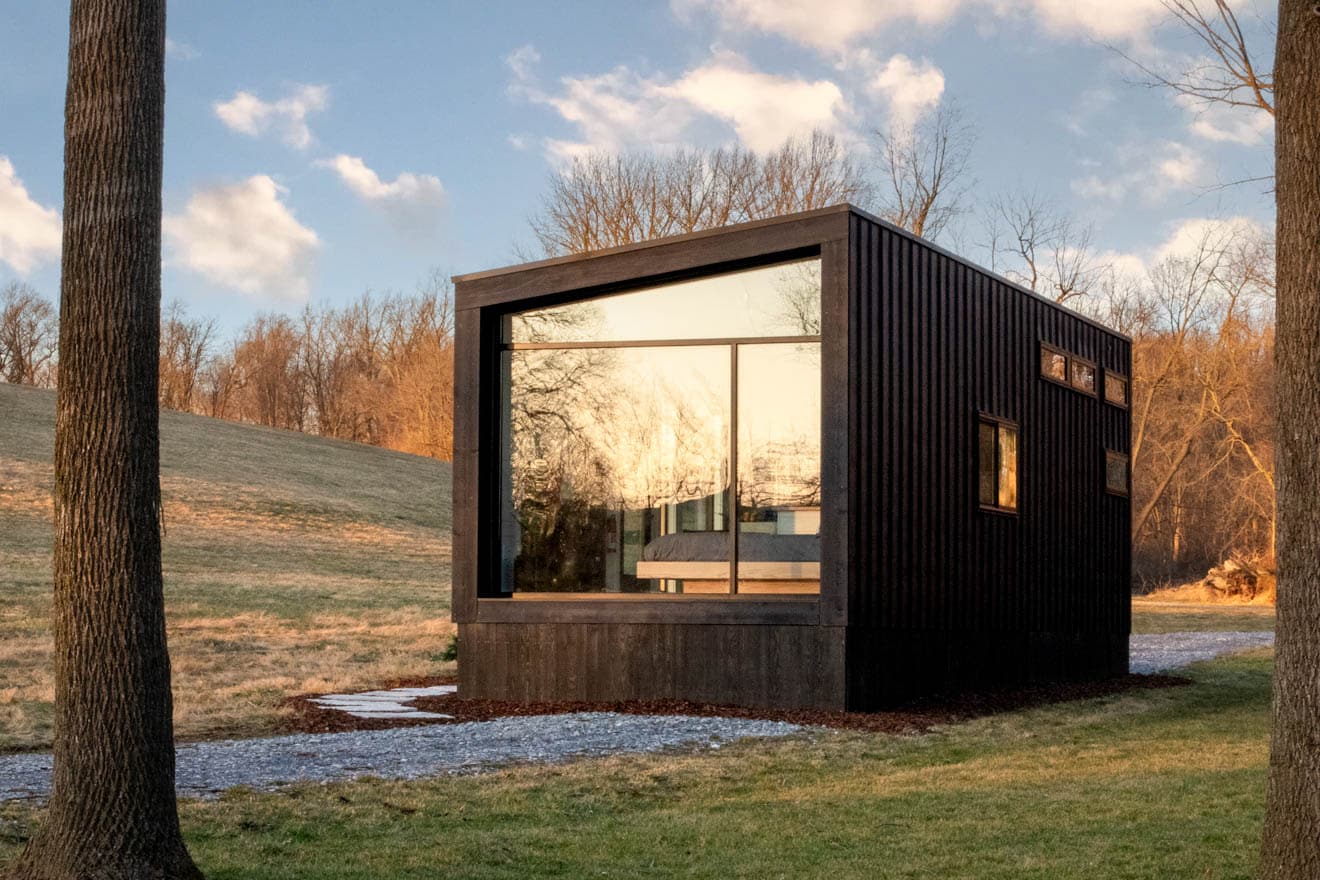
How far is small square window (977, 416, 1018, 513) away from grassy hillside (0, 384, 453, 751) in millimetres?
6107

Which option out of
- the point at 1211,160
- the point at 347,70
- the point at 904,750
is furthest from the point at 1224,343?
the point at 904,750

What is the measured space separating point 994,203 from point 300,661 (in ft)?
79.3

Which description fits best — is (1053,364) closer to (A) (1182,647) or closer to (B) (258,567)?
(A) (1182,647)

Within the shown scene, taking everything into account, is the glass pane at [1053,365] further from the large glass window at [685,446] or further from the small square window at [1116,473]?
the large glass window at [685,446]

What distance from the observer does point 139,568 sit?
190 inches

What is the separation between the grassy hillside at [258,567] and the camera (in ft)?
45.7

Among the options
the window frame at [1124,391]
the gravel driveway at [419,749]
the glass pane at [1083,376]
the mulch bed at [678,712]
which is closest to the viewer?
the gravel driveway at [419,749]

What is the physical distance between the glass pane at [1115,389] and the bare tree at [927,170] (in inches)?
577

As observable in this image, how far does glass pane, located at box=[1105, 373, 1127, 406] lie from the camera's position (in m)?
16.7

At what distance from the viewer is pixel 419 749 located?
28.4 ft

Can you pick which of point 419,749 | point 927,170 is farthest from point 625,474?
point 927,170

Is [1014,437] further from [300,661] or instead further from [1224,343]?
[1224,343]

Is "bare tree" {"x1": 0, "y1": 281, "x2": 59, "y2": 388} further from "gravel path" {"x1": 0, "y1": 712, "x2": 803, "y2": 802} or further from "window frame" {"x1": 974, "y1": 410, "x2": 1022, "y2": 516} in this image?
"gravel path" {"x1": 0, "y1": 712, "x2": 803, "y2": 802}

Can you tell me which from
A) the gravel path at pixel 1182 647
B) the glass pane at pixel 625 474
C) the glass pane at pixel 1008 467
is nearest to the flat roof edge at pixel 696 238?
the glass pane at pixel 625 474
